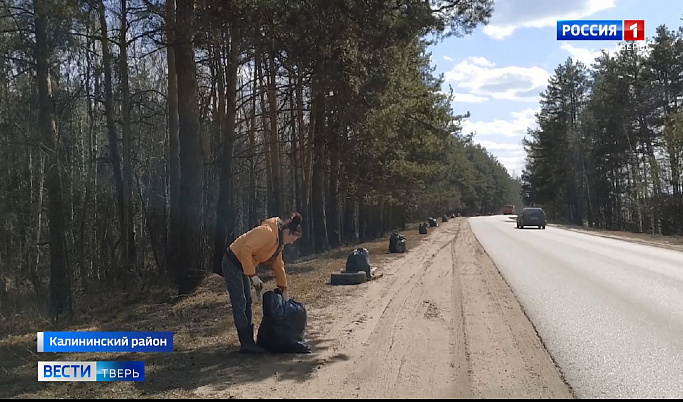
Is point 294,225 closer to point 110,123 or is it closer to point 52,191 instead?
point 52,191

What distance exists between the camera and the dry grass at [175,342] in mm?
6484

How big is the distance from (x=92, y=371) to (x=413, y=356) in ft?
11.9

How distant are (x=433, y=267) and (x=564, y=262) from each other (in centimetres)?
415

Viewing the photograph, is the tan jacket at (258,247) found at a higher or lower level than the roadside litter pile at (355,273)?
higher

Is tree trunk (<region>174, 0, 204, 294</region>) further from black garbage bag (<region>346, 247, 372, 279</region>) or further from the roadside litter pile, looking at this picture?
black garbage bag (<region>346, 247, 372, 279</region>)

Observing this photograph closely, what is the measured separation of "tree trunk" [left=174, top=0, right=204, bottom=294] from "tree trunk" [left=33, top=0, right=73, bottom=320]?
13.2 feet

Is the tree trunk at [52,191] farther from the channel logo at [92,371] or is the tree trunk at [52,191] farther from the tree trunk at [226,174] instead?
the channel logo at [92,371]

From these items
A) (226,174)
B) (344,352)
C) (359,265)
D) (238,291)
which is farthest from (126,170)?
(344,352)

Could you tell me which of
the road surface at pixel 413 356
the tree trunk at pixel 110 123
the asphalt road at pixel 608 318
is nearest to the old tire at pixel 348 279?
the road surface at pixel 413 356

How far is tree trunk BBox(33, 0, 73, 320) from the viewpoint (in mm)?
15727

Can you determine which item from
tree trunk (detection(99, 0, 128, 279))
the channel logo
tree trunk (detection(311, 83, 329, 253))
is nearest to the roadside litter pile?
the channel logo

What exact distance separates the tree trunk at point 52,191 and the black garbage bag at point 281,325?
9957mm

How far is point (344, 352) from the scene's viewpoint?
310 inches

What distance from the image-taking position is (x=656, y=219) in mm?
50094
